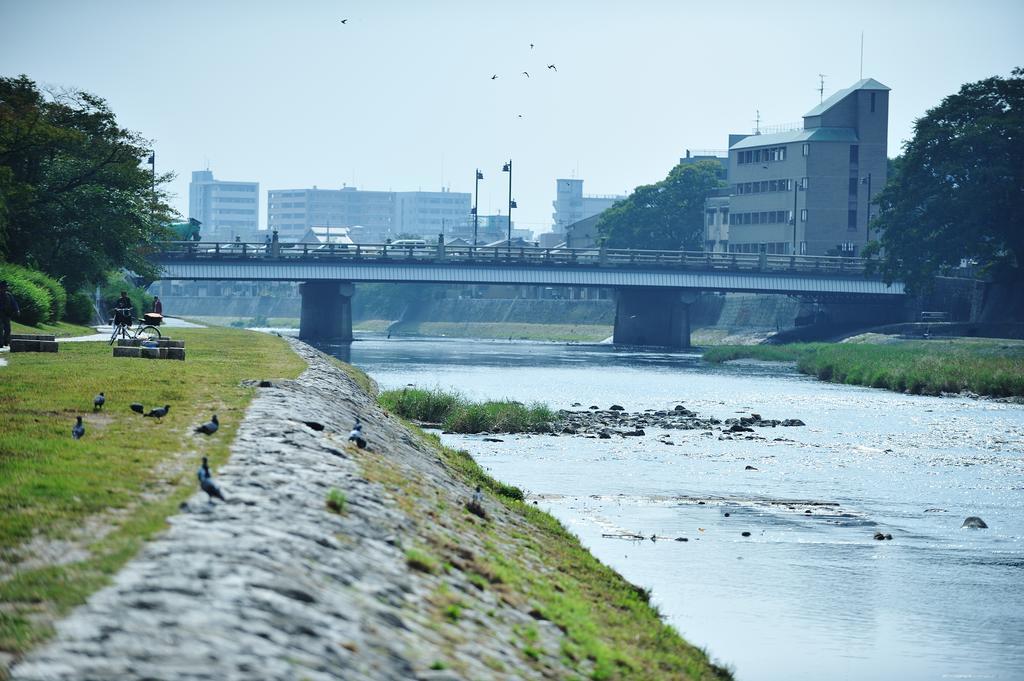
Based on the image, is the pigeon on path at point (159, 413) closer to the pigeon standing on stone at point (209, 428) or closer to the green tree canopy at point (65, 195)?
the pigeon standing on stone at point (209, 428)

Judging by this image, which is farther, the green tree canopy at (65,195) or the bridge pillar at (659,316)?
the bridge pillar at (659,316)

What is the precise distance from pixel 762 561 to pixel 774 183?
5603 inches

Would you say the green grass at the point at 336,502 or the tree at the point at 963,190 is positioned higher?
the tree at the point at 963,190

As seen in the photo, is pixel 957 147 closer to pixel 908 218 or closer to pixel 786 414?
pixel 908 218

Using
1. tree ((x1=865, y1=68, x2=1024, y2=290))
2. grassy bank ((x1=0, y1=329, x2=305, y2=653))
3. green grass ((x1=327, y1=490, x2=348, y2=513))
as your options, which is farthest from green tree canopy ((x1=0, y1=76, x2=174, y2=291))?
tree ((x1=865, y1=68, x2=1024, y2=290))

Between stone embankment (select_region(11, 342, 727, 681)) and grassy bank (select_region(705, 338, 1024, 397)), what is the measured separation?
51.7m

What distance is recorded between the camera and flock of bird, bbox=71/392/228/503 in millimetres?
15651

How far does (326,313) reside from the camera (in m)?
128

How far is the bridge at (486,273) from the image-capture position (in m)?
120

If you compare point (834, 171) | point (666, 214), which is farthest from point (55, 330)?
point (666, 214)

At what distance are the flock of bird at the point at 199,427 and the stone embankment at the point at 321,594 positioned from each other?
0.63ft

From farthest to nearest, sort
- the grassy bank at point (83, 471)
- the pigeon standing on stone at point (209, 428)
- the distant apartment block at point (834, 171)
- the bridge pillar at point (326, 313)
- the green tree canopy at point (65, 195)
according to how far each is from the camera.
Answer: the distant apartment block at point (834, 171) → the bridge pillar at point (326, 313) → the green tree canopy at point (65, 195) → the pigeon standing on stone at point (209, 428) → the grassy bank at point (83, 471)

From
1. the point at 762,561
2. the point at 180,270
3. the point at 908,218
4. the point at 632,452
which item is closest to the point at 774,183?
the point at 908,218

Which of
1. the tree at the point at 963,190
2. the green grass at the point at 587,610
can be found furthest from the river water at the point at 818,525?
the tree at the point at 963,190
